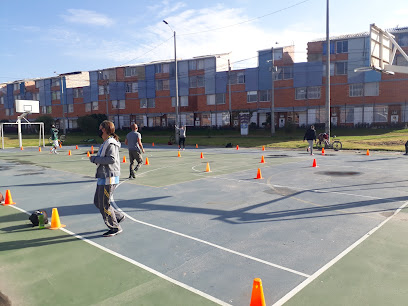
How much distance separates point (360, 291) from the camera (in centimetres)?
422

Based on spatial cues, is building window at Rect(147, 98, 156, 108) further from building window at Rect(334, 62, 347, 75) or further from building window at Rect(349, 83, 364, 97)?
building window at Rect(349, 83, 364, 97)

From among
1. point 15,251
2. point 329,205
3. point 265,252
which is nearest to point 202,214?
point 265,252

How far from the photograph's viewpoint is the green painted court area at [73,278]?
4.16 meters

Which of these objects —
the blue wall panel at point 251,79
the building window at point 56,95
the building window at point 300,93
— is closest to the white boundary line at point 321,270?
the building window at point 300,93

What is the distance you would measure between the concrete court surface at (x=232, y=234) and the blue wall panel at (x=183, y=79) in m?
48.6

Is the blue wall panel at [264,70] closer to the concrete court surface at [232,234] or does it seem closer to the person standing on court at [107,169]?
the concrete court surface at [232,234]

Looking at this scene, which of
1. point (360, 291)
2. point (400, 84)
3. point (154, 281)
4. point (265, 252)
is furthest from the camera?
point (400, 84)

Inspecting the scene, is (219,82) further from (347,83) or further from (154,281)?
(154,281)

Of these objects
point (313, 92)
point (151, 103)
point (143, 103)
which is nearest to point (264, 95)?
point (313, 92)

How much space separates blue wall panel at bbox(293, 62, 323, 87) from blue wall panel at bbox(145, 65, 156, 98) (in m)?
26.2

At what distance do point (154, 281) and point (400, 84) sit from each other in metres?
48.0

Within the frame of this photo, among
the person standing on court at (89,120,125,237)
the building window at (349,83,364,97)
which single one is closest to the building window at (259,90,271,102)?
the building window at (349,83,364,97)

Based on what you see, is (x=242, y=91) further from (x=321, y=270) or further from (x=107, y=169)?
(x=321, y=270)

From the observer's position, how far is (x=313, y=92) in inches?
1919
